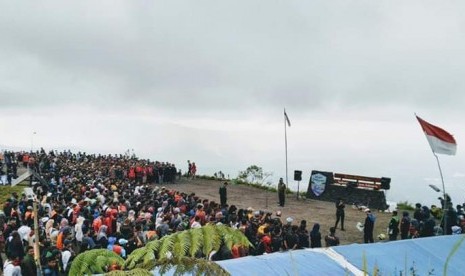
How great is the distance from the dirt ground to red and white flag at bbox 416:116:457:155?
4.81 meters

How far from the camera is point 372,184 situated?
26547mm

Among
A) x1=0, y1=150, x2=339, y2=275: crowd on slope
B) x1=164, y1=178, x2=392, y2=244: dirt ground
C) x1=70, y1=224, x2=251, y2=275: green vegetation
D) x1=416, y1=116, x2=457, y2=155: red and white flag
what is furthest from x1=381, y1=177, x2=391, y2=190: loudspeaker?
x1=70, y1=224, x2=251, y2=275: green vegetation

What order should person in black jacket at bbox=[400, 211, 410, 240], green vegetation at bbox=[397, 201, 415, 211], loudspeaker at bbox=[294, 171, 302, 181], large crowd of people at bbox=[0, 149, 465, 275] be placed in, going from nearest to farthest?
large crowd of people at bbox=[0, 149, 465, 275] < person in black jacket at bbox=[400, 211, 410, 240] < green vegetation at bbox=[397, 201, 415, 211] < loudspeaker at bbox=[294, 171, 302, 181]

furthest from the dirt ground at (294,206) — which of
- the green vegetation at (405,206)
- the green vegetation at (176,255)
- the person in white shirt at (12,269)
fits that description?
the green vegetation at (176,255)

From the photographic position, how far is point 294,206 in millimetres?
27000

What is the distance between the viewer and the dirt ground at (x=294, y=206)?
2094 centimetres

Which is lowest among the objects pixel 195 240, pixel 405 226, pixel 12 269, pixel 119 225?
pixel 12 269

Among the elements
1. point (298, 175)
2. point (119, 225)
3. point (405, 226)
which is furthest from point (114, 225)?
point (298, 175)

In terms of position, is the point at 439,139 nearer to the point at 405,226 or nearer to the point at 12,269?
the point at 405,226

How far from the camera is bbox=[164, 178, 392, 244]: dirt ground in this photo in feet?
68.7

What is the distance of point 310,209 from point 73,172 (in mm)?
15166

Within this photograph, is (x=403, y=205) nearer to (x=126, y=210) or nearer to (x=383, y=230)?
(x=383, y=230)

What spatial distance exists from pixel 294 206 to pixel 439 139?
450 inches

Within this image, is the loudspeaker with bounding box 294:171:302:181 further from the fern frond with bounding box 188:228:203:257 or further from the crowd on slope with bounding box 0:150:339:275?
the fern frond with bounding box 188:228:203:257
